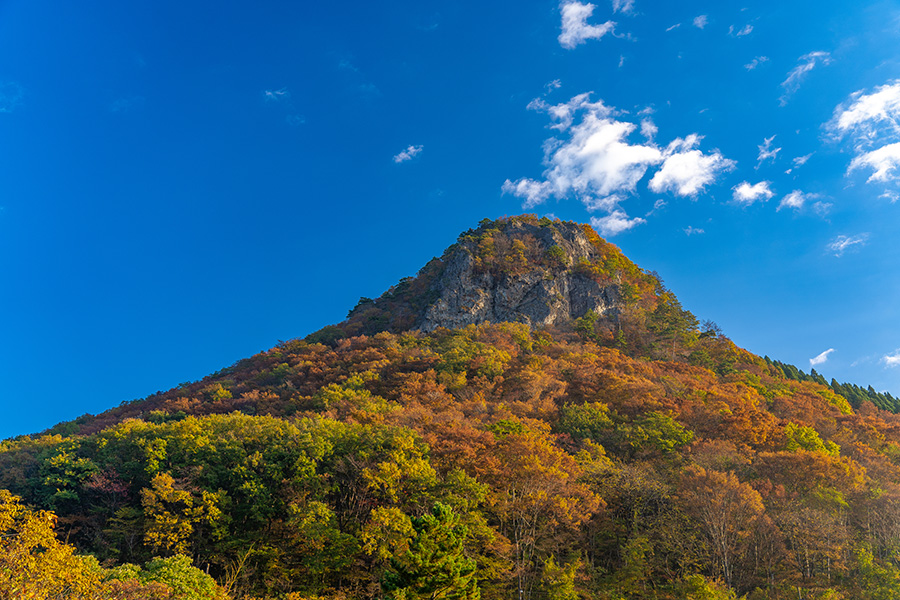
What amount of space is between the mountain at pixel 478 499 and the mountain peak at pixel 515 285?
2497 cm

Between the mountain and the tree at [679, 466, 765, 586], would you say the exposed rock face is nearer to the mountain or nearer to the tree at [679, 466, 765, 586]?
the mountain

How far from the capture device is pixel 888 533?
22625 mm

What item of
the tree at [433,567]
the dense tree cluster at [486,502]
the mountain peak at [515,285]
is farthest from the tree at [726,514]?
the mountain peak at [515,285]

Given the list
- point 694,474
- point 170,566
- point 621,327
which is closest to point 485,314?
point 621,327

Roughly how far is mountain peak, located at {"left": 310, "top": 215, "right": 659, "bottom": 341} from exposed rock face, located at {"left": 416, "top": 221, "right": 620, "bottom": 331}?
128 mm

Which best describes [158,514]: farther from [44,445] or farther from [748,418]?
[748,418]

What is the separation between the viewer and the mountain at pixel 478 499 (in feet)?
63.4

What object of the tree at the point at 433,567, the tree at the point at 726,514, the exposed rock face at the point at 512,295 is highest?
the exposed rock face at the point at 512,295

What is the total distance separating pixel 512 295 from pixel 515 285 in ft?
4.97

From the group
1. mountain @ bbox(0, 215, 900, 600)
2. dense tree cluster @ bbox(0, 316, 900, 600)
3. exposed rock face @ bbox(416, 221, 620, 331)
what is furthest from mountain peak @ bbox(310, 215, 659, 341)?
dense tree cluster @ bbox(0, 316, 900, 600)

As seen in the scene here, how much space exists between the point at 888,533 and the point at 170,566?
29.9 meters

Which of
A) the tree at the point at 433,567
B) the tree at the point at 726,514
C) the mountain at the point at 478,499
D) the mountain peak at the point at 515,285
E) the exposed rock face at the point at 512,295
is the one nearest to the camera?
the tree at the point at 433,567

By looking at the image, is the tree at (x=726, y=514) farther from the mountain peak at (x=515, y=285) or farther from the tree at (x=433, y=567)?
the mountain peak at (x=515, y=285)

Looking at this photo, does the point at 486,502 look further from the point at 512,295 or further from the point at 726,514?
the point at 512,295
